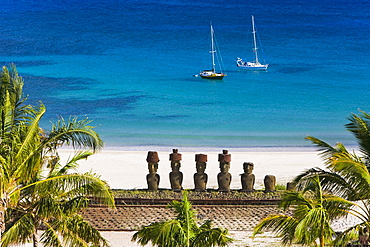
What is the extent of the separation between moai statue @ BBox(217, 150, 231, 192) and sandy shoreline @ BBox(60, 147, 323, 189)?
342 centimetres

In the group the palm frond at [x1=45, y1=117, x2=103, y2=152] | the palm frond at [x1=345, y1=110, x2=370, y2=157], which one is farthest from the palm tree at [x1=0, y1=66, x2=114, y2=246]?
the palm frond at [x1=345, y1=110, x2=370, y2=157]

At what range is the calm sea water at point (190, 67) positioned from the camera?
127 feet

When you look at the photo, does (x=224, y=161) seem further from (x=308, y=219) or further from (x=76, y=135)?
(x=308, y=219)

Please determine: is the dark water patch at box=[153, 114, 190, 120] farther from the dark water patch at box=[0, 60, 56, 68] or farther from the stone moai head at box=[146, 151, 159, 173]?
the stone moai head at box=[146, 151, 159, 173]

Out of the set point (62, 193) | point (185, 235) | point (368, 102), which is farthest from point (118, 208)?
point (368, 102)

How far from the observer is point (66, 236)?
11.8 m

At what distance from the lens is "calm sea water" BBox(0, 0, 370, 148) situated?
3869 cm

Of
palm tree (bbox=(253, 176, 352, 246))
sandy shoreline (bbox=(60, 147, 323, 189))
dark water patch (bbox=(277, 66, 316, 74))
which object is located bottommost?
palm tree (bbox=(253, 176, 352, 246))

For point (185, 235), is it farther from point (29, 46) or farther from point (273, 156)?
point (29, 46)

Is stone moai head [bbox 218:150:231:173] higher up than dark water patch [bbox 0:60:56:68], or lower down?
lower down

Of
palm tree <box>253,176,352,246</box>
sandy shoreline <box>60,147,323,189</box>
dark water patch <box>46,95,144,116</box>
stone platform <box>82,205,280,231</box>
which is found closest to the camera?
palm tree <box>253,176,352,246</box>

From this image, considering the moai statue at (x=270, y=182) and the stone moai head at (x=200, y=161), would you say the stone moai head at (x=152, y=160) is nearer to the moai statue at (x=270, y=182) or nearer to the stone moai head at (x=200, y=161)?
the stone moai head at (x=200, y=161)

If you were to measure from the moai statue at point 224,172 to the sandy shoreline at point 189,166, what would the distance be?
135 inches

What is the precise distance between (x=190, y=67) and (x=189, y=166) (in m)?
30.4
